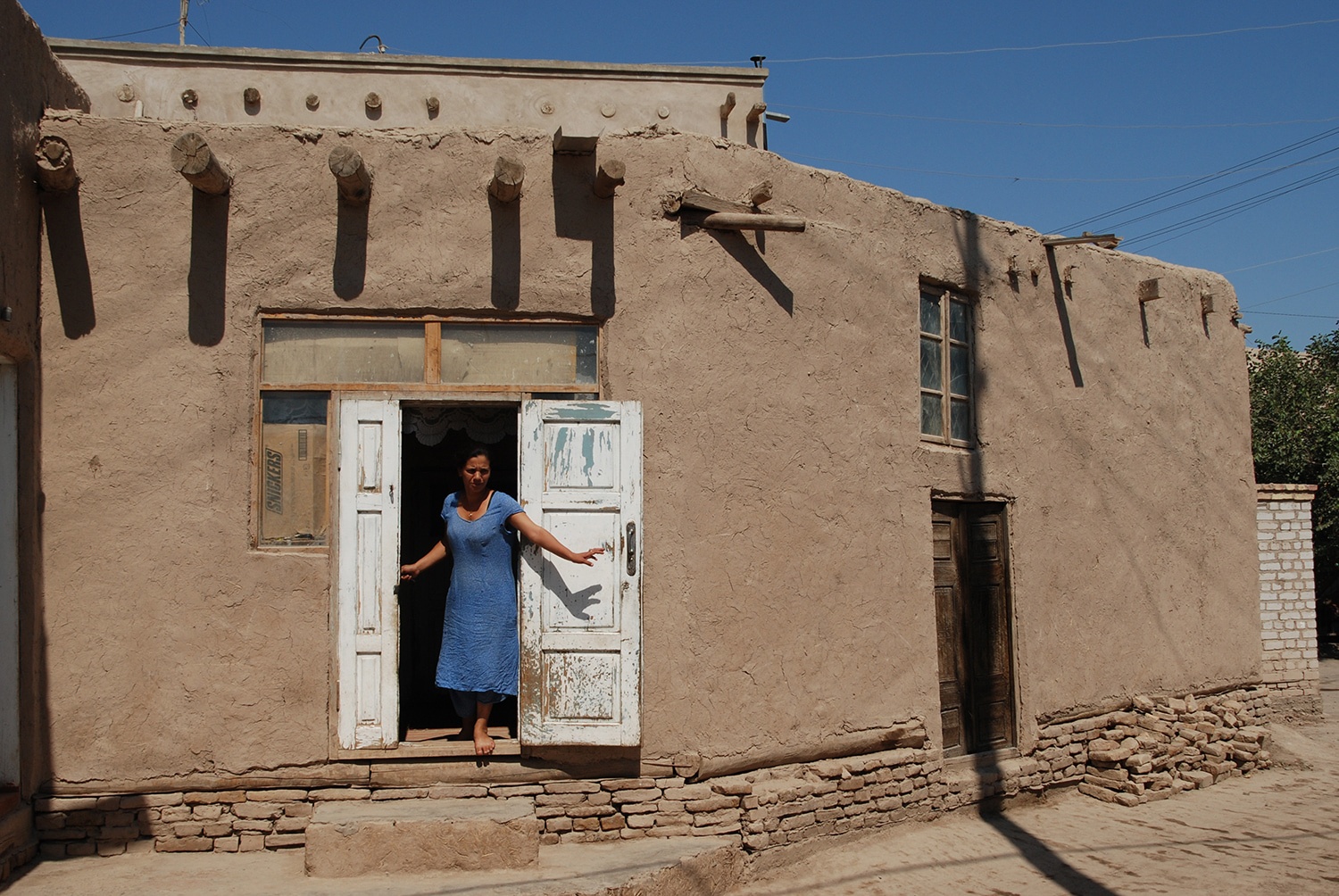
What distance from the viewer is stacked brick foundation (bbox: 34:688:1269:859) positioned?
5426mm

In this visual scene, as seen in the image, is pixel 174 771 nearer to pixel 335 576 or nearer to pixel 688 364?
pixel 335 576

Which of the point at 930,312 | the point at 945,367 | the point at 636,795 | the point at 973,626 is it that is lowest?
the point at 636,795

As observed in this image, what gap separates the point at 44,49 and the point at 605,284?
9.99ft

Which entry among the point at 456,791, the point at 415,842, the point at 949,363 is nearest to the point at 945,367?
the point at 949,363

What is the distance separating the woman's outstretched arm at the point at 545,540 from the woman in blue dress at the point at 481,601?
1 cm

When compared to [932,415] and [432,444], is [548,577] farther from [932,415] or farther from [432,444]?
[932,415]

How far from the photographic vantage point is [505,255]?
5.90 metres

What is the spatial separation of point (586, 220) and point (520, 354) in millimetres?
795

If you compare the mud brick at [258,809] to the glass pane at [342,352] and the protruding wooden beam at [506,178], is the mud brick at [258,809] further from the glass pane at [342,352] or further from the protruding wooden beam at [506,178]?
the protruding wooden beam at [506,178]

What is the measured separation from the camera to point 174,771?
5.47m

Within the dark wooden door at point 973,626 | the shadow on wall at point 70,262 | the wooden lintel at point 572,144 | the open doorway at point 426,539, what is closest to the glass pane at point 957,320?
the dark wooden door at point 973,626

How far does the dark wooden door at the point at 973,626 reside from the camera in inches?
288

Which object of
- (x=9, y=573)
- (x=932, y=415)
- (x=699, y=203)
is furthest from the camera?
(x=932, y=415)

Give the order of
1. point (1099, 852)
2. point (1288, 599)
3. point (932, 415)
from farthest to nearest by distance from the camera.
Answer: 1. point (1288, 599)
2. point (932, 415)
3. point (1099, 852)
